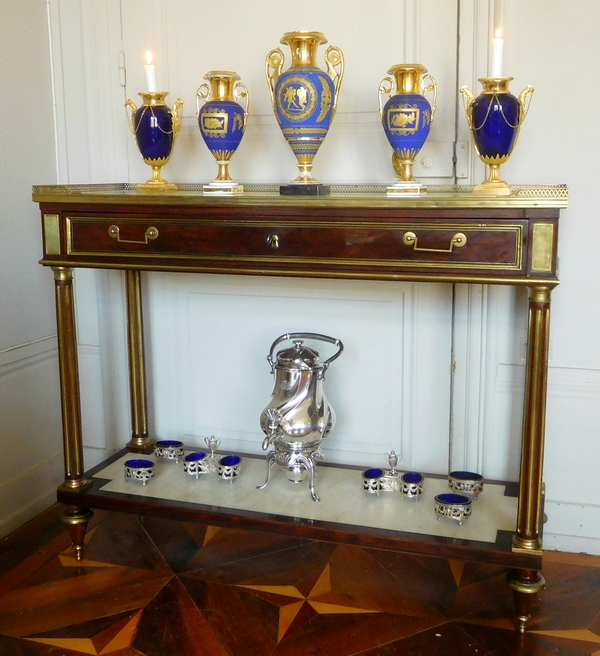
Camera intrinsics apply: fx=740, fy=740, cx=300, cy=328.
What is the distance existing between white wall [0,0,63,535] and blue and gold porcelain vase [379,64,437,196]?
3.40 feet

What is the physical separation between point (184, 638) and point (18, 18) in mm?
1620

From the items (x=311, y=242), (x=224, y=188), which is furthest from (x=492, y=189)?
(x=224, y=188)

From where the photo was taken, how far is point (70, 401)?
183 cm

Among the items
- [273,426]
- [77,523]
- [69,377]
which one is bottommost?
[77,523]

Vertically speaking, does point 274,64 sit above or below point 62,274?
above

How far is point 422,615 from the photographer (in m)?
1.63

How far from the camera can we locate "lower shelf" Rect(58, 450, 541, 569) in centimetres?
158

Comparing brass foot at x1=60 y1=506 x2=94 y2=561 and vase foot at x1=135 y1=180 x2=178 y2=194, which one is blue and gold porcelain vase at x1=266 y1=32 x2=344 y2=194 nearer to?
vase foot at x1=135 y1=180 x2=178 y2=194

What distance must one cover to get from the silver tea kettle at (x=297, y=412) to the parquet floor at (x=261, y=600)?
0.25 meters

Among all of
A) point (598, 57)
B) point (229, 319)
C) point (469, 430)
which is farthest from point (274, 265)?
point (598, 57)

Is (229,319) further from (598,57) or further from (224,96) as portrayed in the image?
(598,57)

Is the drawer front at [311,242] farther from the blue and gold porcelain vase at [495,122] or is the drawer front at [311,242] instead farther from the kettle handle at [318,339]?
the kettle handle at [318,339]

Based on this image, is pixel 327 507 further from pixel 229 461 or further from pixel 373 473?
pixel 229 461

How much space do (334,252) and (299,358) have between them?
395mm
